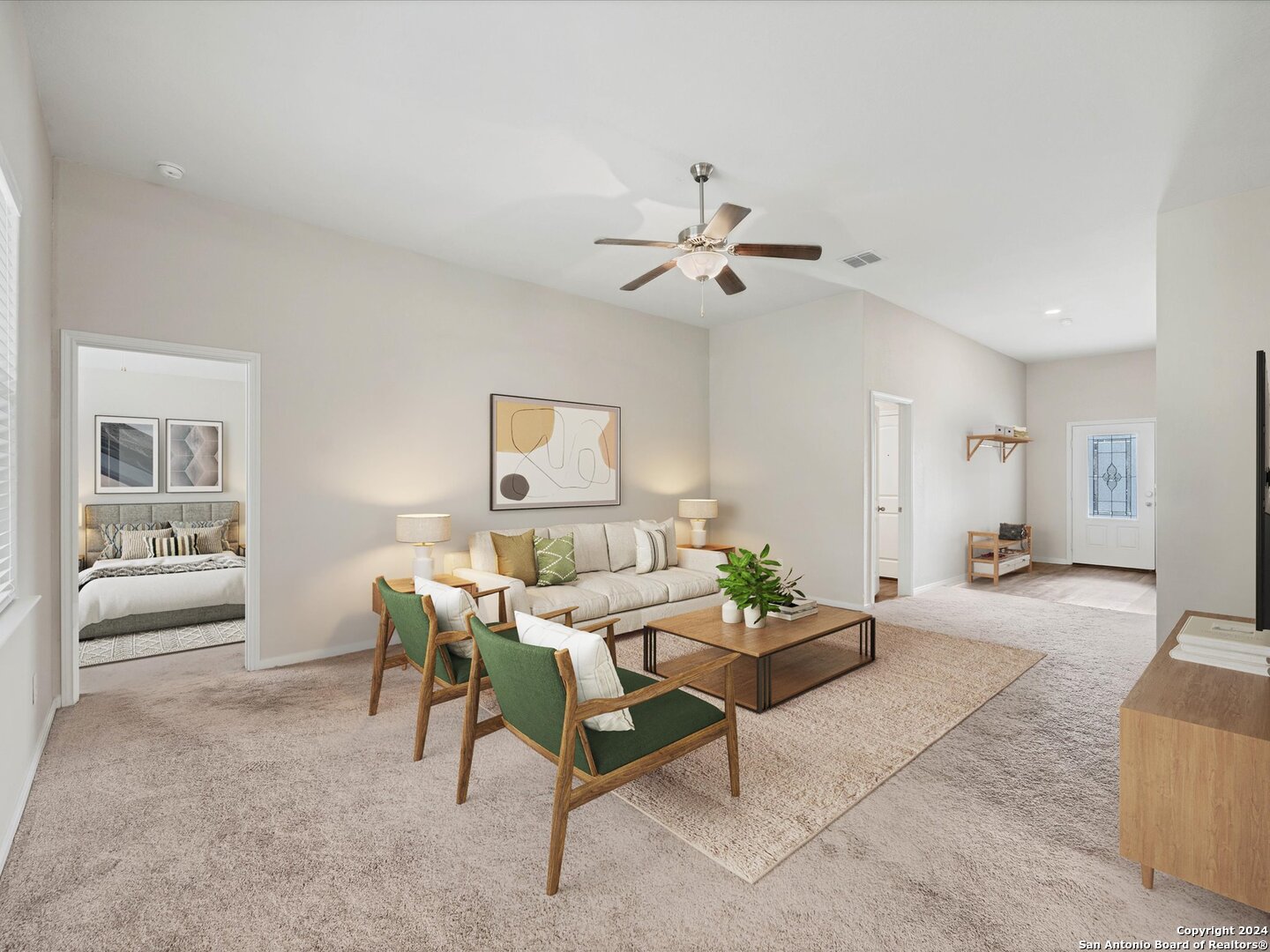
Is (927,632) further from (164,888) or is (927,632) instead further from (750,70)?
(164,888)

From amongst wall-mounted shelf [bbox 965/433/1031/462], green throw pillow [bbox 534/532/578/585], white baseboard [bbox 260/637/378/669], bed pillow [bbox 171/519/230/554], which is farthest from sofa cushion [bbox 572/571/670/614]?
wall-mounted shelf [bbox 965/433/1031/462]

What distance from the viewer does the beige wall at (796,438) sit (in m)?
5.49

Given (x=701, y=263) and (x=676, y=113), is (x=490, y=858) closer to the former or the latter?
(x=701, y=263)

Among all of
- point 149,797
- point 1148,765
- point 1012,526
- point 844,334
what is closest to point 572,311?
point 844,334

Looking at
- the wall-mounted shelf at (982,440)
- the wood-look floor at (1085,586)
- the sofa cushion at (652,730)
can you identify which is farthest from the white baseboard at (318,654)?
the wall-mounted shelf at (982,440)

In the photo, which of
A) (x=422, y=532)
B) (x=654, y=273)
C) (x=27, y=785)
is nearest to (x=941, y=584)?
(x=654, y=273)

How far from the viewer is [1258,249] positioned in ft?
10.8

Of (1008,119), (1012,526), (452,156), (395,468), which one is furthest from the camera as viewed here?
(1012,526)

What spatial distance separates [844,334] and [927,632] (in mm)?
2650

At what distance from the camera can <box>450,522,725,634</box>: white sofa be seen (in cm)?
425

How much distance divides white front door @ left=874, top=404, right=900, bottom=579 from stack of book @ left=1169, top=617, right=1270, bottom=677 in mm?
4292

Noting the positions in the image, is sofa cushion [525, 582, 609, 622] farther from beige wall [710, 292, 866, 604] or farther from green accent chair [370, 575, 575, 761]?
beige wall [710, 292, 866, 604]

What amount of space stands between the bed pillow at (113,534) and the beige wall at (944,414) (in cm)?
723

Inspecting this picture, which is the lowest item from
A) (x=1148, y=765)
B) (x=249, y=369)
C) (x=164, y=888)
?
(x=164, y=888)
